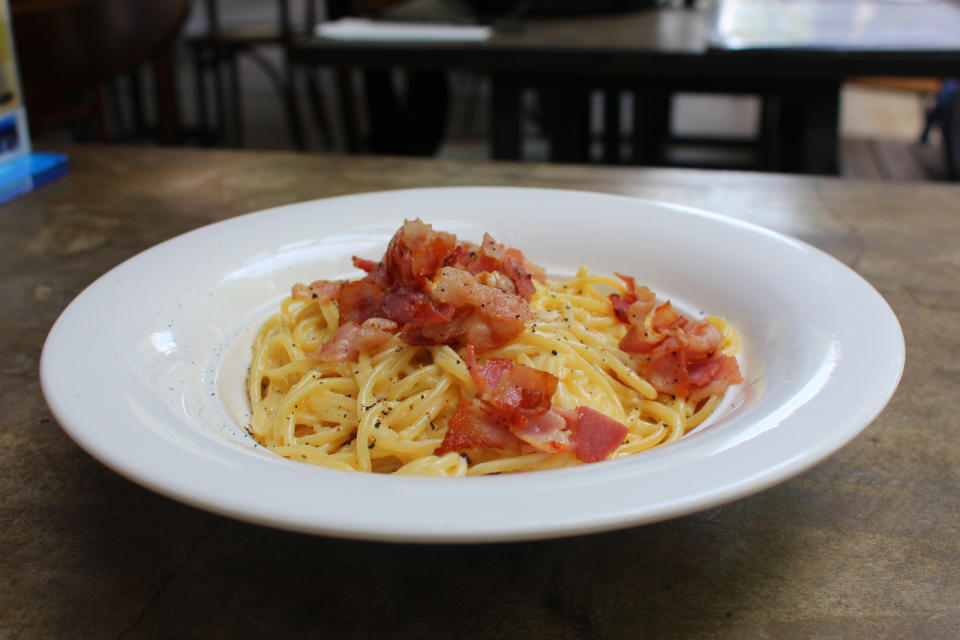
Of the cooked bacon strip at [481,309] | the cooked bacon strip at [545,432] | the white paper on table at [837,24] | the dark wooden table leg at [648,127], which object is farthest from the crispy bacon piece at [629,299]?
the dark wooden table leg at [648,127]

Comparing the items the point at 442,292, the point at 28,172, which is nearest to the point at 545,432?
the point at 442,292

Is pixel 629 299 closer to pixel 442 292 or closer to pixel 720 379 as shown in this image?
pixel 720 379

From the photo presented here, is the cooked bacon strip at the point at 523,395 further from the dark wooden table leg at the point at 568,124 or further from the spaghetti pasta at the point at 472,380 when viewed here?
the dark wooden table leg at the point at 568,124

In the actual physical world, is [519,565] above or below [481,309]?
below

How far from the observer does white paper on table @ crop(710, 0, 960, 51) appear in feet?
11.3

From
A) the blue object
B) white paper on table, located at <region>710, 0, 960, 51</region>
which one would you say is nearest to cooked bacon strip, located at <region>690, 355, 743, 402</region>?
the blue object

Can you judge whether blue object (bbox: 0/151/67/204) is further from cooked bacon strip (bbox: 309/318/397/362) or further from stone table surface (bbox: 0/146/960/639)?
cooked bacon strip (bbox: 309/318/397/362)

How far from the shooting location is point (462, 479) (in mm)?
908

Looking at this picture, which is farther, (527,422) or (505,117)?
(505,117)

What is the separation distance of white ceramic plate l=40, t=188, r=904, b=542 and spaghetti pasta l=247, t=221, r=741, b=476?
80mm

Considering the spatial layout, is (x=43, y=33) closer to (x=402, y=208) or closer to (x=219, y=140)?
(x=219, y=140)

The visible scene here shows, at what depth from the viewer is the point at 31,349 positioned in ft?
5.63

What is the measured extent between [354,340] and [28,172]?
199 centimetres

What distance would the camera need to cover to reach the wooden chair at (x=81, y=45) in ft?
14.2
